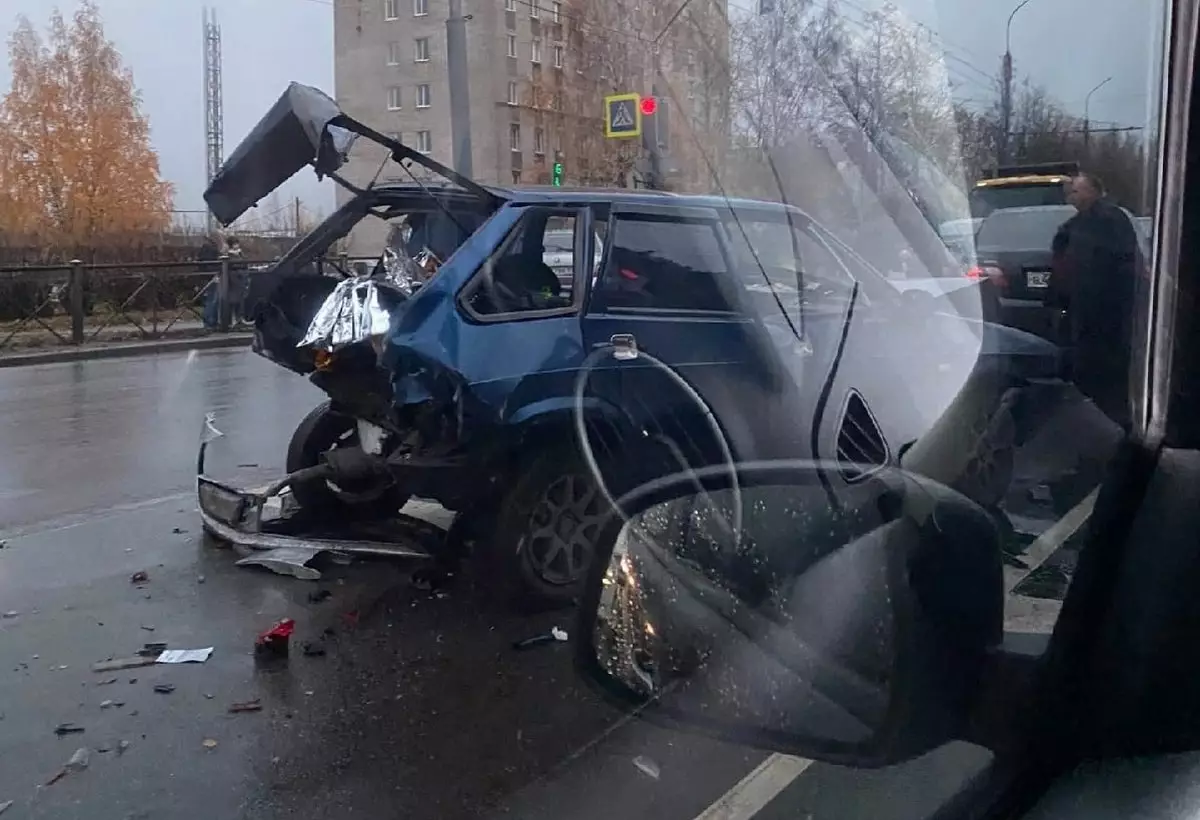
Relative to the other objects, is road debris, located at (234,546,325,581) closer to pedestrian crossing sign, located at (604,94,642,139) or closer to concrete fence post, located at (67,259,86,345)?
pedestrian crossing sign, located at (604,94,642,139)

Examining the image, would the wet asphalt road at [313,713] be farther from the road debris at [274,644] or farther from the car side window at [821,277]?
the car side window at [821,277]

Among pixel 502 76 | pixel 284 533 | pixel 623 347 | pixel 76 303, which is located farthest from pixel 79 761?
pixel 76 303

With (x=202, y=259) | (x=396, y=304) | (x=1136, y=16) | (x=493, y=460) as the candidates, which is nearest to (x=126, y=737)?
(x=493, y=460)

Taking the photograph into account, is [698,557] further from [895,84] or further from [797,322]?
[797,322]

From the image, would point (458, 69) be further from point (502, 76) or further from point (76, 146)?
point (76, 146)

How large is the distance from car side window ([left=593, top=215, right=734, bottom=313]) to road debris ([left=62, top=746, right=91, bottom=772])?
2652 mm

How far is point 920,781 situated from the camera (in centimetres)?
233

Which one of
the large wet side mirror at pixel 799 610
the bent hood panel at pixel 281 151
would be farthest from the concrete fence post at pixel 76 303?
the large wet side mirror at pixel 799 610

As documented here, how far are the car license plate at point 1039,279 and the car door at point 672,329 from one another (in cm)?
240

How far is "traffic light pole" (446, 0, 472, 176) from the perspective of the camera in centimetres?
826

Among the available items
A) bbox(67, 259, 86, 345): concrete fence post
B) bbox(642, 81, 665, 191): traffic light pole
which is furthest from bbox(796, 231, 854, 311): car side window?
bbox(67, 259, 86, 345): concrete fence post

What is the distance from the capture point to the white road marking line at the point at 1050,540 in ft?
6.19

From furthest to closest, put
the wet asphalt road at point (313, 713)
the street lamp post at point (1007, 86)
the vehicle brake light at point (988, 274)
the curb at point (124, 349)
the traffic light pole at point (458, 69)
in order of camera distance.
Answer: the curb at point (124, 349) < the traffic light pole at point (458, 69) < the wet asphalt road at point (313, 713) < the vehicle brake light at point (988, 274) < the street lamp post at point (1007, 86)

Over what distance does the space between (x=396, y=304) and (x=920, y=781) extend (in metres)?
3.57
